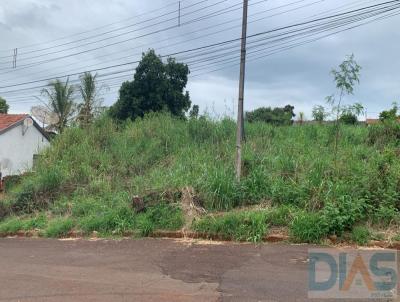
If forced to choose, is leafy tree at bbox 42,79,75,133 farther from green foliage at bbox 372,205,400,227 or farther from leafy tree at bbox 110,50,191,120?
green foliage at bbox 372,205,400,227

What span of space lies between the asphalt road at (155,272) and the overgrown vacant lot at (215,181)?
3.03ft

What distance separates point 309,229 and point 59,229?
6.42 m

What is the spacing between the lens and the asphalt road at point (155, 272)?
599cm

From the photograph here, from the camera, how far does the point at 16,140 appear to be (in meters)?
27.8

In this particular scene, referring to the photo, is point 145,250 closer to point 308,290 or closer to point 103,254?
point 103,254

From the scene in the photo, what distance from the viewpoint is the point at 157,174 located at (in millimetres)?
13070

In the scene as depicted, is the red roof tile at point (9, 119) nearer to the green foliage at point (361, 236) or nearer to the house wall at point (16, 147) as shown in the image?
the house wall at point (16, 147)

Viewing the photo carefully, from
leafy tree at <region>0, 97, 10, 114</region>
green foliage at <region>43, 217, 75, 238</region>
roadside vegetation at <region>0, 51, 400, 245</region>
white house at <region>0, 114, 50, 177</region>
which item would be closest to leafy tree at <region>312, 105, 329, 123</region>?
roadside vegetation at <region>0, 51, 400, 245</region>

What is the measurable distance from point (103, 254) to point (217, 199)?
305 centimetres

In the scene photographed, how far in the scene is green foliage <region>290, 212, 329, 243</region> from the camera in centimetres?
856

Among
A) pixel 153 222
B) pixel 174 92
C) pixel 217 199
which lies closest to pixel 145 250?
pixel 153 222

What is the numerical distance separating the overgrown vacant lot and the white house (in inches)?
444

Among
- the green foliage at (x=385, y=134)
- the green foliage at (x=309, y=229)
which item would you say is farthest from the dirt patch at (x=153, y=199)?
the green foliage at (x=385, y=134)

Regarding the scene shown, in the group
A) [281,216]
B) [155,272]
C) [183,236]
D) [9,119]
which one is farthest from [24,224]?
[9,119]
